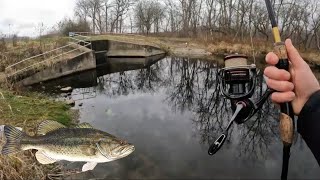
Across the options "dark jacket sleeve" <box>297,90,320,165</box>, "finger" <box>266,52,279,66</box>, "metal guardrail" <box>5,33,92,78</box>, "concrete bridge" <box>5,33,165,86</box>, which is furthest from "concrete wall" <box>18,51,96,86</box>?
"dark jacket sleeve" <box>297,90,320,165</box>

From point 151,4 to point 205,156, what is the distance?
5930 centimetres

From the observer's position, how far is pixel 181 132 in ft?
41.6

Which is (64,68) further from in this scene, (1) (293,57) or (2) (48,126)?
(2) (48,126)

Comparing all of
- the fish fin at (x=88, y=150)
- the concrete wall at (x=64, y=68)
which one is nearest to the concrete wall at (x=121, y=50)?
the concrete wall at (x=64, y=68)

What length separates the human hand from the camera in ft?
6.33

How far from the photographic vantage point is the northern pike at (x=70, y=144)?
121 cm

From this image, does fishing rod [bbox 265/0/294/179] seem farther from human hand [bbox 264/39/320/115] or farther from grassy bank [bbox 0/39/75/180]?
grassy bank [bbox 0/39/75/180]

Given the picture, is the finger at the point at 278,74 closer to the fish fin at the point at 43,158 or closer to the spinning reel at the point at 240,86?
the spinning reel at the point at 240,86

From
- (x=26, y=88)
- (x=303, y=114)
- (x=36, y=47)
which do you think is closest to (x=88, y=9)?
(x=36, y=47)

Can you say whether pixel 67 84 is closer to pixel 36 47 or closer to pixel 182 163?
pixel 36 47

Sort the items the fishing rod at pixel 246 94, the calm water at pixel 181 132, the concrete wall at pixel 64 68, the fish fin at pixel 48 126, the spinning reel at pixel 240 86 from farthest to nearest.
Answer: the concrete wall at pixel 64 68, the calm water at pixel 181 132, the spinning reel at pixel 240 86, the fishing rod at pixel 246 94, the fish fin at pixel 48 126

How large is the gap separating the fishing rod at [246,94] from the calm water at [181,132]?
6.42m

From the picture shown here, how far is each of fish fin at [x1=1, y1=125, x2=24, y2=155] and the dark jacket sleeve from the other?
148 cm

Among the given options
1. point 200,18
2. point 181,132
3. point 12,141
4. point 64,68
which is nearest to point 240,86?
point 12,141
